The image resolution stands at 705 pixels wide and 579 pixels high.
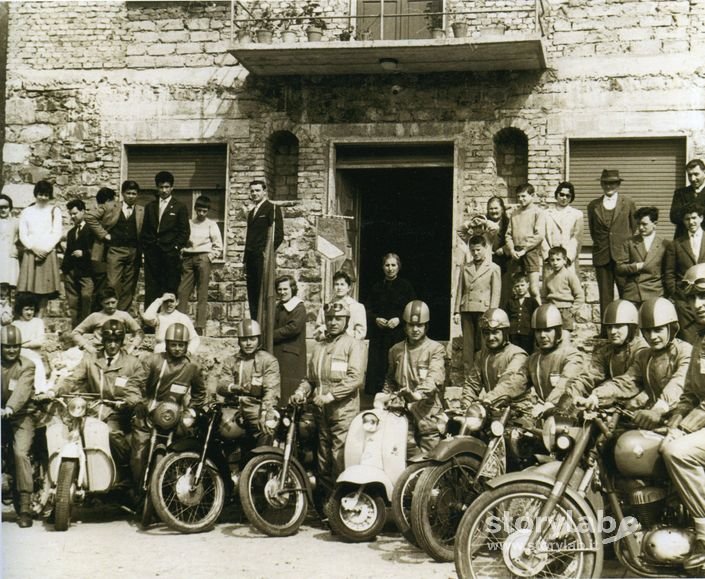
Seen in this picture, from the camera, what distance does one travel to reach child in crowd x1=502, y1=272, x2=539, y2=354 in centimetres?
1039

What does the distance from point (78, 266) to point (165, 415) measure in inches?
175

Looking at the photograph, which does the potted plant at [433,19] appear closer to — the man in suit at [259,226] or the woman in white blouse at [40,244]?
the man in suit at [259,226]

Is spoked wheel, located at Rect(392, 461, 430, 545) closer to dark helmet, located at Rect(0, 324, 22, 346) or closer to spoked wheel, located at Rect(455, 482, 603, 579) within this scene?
spoked wheel, located at Rect(455, 482, 603, 579)

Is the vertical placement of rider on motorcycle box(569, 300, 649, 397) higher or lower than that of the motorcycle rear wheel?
higher

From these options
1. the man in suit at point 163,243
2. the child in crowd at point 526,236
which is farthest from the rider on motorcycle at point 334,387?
the man in suit at point 163,243

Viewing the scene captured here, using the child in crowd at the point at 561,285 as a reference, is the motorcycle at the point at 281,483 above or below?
below

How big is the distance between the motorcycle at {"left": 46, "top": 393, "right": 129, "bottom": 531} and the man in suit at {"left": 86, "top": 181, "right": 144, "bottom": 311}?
3.64 metres

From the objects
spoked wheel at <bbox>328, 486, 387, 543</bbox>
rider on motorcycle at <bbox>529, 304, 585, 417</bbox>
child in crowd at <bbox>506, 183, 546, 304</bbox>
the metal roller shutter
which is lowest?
spoked wheel at <bbox>328, 486, 387, 543</bbox>

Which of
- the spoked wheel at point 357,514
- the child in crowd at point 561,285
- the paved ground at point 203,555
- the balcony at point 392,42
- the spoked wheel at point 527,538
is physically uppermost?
the balcony at point 392,42

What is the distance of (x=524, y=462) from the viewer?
7.16m

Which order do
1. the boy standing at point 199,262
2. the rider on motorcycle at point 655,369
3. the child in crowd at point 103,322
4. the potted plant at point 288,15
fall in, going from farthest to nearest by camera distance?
1. the potted plant at point 288,15
2. the boy standing at point 199,262
3. the child in crowd at point 103,322
4. the rider on motorcycle at point 655,369

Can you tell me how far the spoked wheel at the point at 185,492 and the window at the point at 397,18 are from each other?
7468mm

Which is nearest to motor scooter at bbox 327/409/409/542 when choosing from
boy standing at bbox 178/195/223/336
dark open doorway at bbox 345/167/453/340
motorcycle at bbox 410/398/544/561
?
motorcycle at bbox 410/398/544/561

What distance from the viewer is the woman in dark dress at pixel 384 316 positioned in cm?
1042
